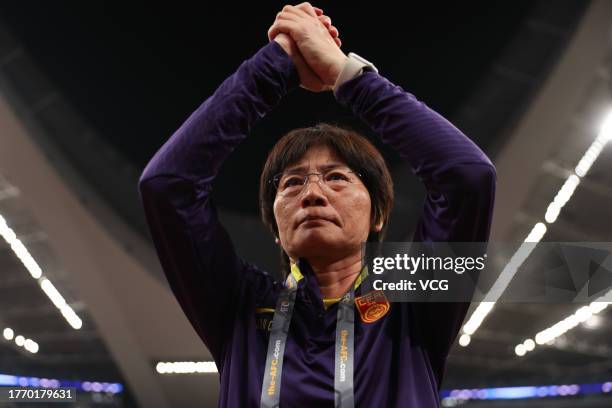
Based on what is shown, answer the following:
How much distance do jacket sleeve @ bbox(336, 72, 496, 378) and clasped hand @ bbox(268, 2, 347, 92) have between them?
0.06 meters

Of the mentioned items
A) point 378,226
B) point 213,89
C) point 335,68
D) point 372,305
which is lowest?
point 372,305

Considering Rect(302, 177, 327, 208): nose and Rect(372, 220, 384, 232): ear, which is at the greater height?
Rect(372, 220, 384, 232): ear

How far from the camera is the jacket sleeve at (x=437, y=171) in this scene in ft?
3.51

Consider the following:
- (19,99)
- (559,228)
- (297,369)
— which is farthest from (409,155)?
(559,228)

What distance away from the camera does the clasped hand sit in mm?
1220

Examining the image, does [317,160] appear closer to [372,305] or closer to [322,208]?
[322,208]

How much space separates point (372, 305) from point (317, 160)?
31 centimetres

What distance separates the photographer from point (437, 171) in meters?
1.08

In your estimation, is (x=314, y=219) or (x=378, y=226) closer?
(x=314, y=219)

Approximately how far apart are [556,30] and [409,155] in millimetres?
6282

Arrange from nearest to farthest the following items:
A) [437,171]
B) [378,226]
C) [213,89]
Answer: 1. [437,171]
2. [378,226]
3. [213,89]

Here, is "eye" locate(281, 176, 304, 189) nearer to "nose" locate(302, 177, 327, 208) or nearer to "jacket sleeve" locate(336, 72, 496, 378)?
"nose" locate(302, 177, 327, 208)

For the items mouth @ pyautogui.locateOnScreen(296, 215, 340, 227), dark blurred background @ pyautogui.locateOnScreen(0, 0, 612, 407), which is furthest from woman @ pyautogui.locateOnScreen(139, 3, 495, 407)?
dark blurred background @ pyautogui.locateOnScreen(0, 0, 612, 407)

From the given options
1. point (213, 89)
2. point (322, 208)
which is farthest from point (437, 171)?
point (213, 89)
